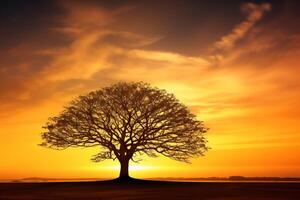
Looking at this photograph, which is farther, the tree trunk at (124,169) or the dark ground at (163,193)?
the tree trunk at (124,169)

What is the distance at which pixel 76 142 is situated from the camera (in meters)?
50.4

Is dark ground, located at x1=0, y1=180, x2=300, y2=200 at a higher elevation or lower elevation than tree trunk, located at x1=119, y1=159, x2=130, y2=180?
lower

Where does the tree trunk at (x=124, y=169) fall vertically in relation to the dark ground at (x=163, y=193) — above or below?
above

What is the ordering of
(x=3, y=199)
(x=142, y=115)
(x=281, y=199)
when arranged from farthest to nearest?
(x=142, y=115), (x=3, y=199), (x=281, y=199)

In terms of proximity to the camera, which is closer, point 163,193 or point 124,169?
point 163,193

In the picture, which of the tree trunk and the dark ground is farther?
the tree trunk

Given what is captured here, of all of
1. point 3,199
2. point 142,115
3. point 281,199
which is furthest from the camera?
point 142,115

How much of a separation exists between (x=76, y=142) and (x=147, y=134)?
26.7ft

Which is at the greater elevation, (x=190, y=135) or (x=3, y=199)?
(x=190, y=135)

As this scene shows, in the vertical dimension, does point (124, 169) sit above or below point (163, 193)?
above

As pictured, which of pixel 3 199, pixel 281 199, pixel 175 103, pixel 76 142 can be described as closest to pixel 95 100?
pixel 76 142

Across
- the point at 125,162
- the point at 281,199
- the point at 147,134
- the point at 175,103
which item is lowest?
the point at 281,199

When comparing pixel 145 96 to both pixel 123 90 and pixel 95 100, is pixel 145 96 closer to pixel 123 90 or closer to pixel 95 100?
pixel 123 90

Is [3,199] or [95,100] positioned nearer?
[3,199]
